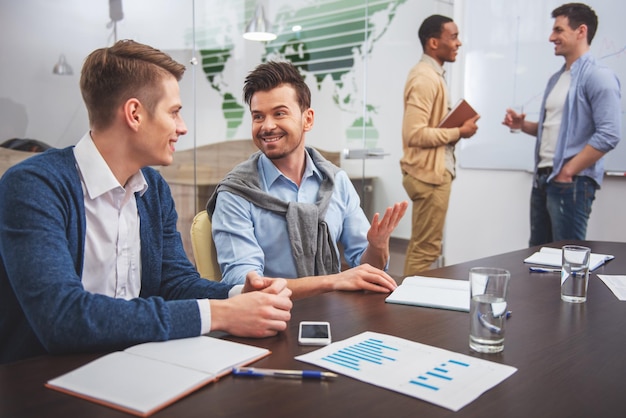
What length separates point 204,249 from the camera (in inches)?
68.3

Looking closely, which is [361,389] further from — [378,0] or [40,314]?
[378,0]

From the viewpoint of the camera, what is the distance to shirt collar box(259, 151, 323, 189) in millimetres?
1900

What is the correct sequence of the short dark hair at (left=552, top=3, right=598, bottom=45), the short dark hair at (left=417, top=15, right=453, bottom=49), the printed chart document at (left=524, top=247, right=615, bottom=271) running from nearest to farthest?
the printed chart document at (left=524, top=247, right=615, bottom=271) → the short dark hair at (left=552, top=3, right=598, bottom=45) → the short dark hair at (left=417, top=15, right=453, bottom=49)

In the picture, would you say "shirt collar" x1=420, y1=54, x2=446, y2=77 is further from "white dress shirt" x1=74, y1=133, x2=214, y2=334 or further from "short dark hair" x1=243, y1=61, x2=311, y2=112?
"white dress shirt" x1=74, y1=133, x2=214, y2=334

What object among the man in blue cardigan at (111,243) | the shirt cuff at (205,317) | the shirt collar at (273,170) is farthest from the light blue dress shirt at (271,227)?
the shirt cuff at (205,317)

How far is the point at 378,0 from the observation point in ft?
12.9

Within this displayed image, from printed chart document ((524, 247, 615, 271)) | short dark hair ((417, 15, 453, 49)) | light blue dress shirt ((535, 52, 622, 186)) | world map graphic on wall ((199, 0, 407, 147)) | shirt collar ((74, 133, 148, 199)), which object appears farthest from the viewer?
short dark hair ((417, 15, 453, 49))

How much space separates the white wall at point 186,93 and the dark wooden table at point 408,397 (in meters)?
1.88

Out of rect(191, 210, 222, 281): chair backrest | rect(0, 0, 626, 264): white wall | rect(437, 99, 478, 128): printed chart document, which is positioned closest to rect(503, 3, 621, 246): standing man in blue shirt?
rect(437, 99, 478, 128): printed chart document

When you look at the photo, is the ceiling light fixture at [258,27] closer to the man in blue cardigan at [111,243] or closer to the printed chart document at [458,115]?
the printed chart document at [458,115]

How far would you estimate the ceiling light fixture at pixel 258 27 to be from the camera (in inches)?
132

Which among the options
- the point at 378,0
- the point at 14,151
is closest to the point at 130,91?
the point at 14,151

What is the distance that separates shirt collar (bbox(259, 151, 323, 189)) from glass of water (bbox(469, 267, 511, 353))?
38.8 inches

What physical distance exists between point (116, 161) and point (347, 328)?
645 millimetres
